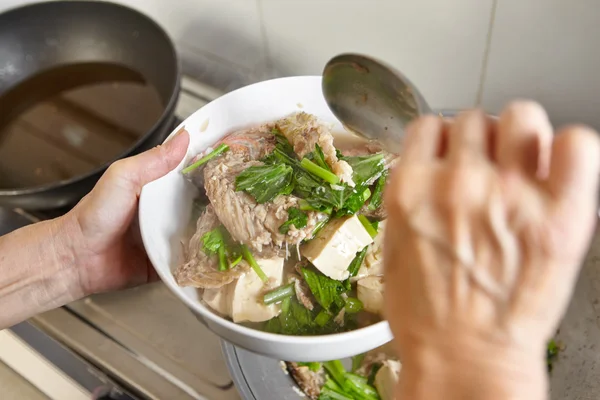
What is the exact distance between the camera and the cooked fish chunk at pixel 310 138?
27.2 inches

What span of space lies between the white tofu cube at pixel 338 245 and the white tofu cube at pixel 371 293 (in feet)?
0.12

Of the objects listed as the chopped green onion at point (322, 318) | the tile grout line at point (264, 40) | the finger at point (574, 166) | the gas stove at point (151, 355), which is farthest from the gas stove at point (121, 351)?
the finger at point (574, 166)

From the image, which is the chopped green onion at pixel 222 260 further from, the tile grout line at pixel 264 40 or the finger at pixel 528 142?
the tile grout line at pixel 264 40

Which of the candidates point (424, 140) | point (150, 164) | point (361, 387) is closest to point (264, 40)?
point (150, 164)

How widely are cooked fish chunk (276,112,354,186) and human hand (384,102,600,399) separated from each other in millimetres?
324

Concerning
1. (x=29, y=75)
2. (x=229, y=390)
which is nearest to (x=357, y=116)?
(x=229, y=390)

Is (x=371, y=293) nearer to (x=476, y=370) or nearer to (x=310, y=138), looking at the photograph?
(x=310, y=138)

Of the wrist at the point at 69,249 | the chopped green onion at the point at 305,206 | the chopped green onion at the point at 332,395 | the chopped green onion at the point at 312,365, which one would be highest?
the chopped green onion at the point at 305,206

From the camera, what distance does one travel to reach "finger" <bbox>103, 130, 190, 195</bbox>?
2.39ft

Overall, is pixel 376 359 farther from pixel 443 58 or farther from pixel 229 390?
pixel 443 58

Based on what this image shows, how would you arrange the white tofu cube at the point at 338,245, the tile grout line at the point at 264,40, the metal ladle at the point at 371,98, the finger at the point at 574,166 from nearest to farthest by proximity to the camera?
the finger at the point at 574,166, the metal ladle at the point at 371,98, the white tofu cube at the point at 338,245, the tile grout line at the point at 264,40

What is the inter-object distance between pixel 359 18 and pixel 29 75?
771 millimetres

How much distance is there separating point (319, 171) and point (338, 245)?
104 millimetres

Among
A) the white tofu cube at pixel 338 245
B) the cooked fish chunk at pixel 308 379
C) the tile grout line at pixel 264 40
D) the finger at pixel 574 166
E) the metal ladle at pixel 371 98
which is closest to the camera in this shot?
the finger at pixel 574 166
